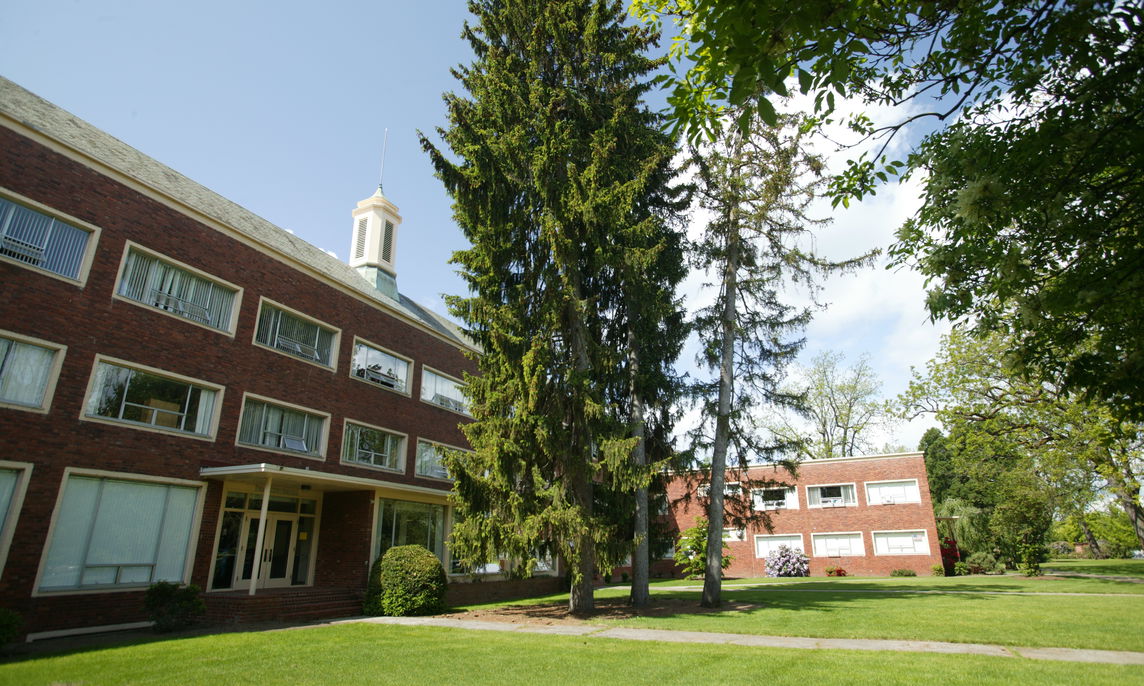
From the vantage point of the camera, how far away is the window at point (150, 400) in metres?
12.6

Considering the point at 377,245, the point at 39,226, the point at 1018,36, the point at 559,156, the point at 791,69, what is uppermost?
the point at 377,245

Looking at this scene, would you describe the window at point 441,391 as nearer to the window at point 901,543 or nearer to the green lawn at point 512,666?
the green lawn at point 512,666

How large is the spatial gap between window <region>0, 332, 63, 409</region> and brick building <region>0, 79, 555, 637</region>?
3 centimetres

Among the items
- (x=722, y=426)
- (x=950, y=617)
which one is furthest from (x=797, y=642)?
(x=722, y=426)

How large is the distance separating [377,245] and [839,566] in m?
27.8

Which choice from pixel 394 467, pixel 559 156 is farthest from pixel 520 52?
pixel 394 467

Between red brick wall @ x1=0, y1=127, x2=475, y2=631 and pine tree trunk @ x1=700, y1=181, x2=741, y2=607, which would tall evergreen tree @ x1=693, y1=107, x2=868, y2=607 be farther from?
red brick wall @ x1=0, y1=127, x2=475, y2=631

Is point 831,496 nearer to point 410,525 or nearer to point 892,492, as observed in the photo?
point 892,492

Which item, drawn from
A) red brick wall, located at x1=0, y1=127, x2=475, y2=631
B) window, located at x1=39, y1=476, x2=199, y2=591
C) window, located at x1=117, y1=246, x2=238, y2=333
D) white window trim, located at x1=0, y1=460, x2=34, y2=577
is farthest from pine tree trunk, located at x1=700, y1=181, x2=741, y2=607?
white window trim, located at x1=0, y1=460, x2=34, y2=577

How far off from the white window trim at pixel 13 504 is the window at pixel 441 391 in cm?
1162

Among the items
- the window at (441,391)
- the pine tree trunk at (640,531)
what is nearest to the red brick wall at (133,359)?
the window at (441,391)

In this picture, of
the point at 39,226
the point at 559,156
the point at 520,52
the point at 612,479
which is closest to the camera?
the point at 39,226

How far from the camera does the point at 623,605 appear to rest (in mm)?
16078

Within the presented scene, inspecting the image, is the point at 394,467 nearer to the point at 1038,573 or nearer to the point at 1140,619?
the point at 1140,619
